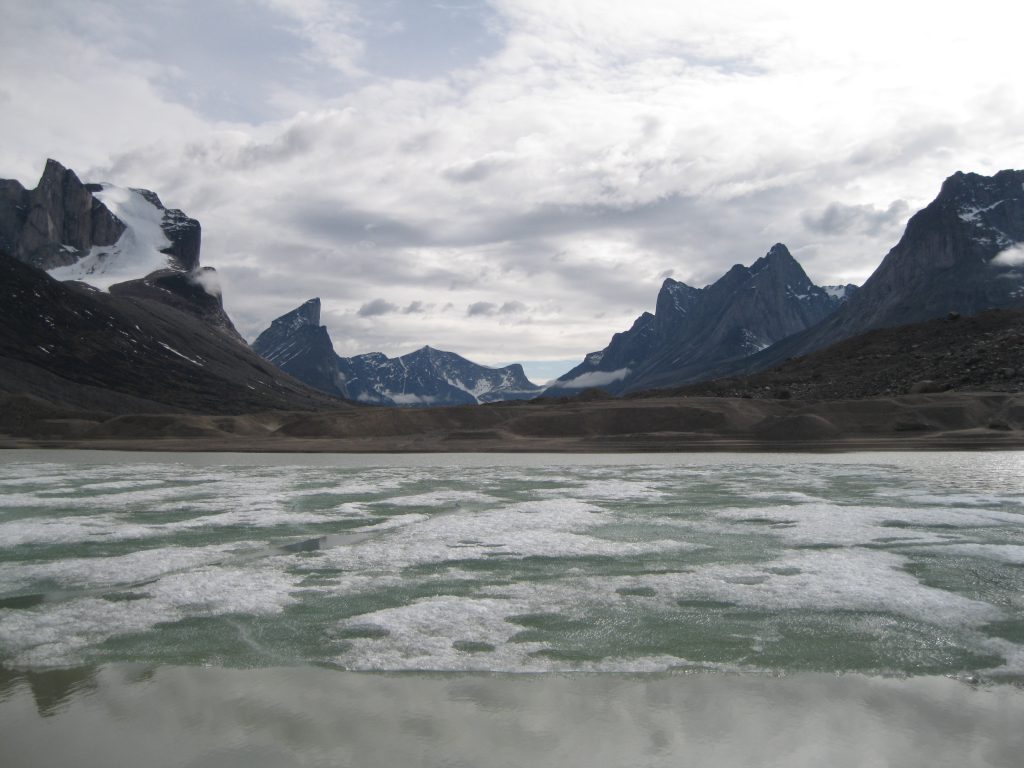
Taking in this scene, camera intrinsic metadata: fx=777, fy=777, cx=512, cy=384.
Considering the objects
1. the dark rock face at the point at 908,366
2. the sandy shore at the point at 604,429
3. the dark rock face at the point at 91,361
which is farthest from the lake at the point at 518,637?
the dark rock face at the point at 91,361

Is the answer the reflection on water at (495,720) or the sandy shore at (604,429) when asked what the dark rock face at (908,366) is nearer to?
the sandy shore at (604,429)

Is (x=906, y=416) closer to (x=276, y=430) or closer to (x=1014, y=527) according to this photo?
(x=1014, y=527)

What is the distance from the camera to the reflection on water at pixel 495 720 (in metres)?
7.31

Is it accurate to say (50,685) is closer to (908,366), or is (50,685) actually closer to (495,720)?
(495,720)

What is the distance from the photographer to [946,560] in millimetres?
15641

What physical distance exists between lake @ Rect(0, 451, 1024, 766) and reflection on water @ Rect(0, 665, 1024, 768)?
33mm

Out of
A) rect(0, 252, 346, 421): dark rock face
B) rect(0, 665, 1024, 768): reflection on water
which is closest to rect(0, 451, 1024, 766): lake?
rect(0, 665, 1024, 768): reflection on water

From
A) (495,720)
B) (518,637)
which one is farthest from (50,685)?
(518,637)

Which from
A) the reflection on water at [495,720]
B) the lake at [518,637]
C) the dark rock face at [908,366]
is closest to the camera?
the reflection on water at [495,720]

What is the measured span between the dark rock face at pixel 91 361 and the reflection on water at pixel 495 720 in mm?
146307

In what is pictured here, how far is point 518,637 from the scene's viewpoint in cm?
1080

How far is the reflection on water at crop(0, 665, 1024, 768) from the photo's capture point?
7.31 metres

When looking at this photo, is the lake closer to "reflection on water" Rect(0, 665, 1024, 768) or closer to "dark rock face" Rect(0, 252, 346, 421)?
"reflection on water" Rect(0, 665, 1024, 768)

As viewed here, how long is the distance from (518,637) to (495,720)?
2724mm
